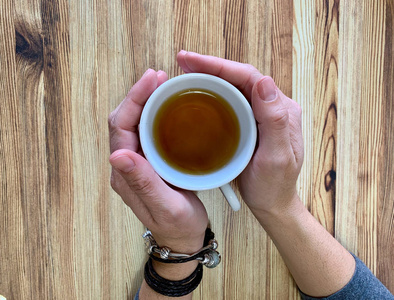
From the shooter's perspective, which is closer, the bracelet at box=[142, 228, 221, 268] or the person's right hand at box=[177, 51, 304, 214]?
the person's right hand at box=[177, 51, 304, 214]

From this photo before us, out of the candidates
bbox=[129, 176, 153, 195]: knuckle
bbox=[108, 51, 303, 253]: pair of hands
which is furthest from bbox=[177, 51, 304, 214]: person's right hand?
bbox=[129, 176, 153, 195]: knuckle

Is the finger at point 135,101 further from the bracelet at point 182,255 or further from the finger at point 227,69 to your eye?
the bracelet at point 182,255

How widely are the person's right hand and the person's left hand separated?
0.11 m

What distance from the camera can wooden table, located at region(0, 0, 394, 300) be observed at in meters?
0.80

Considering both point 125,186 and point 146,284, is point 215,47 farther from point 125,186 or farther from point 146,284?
point 146,284

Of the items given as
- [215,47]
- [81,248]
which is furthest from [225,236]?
[215,47]

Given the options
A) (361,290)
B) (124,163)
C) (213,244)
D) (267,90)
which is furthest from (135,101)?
(361,290)

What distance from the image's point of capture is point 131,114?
2.05 ft

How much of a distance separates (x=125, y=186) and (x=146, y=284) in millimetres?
254

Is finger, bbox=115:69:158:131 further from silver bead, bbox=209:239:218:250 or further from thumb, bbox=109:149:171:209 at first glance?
silver bead, bbox=209:239:218:250

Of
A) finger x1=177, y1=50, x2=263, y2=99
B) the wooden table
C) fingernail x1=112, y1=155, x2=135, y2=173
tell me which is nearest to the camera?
fingernail x1=112, y1=155, x2=135, y2=173

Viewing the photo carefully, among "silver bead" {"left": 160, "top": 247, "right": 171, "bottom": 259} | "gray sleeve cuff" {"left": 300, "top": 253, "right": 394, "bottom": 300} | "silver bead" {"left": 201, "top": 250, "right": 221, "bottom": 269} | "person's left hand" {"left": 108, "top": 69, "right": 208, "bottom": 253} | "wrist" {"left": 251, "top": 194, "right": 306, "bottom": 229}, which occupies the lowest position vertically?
"gray sleeve cuff" {"left": 300, "top": 253, "right": 394, "bottom": 300}

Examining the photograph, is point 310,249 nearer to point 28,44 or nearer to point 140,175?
point 140,175

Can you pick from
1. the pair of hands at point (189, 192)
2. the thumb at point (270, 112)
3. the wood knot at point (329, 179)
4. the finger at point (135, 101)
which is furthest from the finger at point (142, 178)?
the wood knot at point (329, 179)
